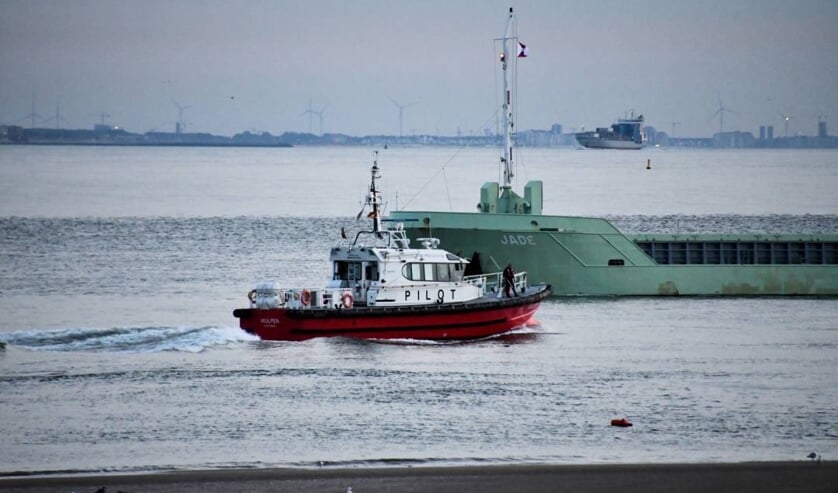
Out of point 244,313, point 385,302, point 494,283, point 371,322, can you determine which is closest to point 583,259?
point 494,283

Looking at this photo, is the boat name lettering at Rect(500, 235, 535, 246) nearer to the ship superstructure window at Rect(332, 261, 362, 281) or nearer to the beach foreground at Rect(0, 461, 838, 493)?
the ship superstructure window at Rect(332, 261, 362, 281)

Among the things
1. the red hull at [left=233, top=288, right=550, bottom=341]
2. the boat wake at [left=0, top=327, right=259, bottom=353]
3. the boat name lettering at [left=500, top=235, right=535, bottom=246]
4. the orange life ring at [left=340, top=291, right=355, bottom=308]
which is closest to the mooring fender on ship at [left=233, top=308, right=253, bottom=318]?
the red hull at [left=233, top=288, right=550, bottom=341]

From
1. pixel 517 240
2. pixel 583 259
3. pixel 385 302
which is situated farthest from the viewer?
pixel 583 259

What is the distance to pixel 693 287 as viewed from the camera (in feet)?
187

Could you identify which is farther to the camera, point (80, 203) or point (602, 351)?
point (80, 203)

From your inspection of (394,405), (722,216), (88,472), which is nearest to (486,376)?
(394,405)

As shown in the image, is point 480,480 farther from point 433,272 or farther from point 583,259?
point 583,259

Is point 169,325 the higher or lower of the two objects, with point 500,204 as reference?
lower

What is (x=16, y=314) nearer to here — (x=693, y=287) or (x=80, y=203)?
(x=693, y=287)

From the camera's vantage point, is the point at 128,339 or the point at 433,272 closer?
the point at 128,339

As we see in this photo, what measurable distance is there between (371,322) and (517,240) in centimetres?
1340

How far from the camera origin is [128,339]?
42219mm

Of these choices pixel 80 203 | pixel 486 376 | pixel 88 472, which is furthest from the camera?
pixel 80 203

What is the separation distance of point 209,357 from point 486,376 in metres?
8.05
